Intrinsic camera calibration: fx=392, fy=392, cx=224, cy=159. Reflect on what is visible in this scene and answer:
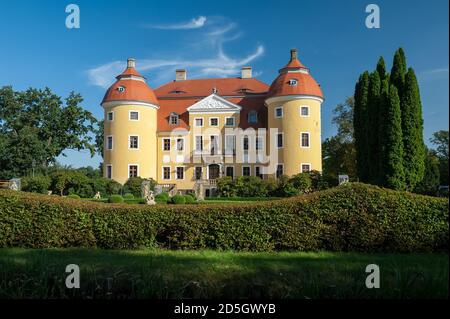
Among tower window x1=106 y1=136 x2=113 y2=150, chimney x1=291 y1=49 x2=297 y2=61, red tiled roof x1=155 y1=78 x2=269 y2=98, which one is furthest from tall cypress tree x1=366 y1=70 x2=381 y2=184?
tower window x1=106 y1=136 x2=113 y2=150

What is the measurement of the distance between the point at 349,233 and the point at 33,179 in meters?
26.1

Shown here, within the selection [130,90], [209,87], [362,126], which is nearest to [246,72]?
[209,87]

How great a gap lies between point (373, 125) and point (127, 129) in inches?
798

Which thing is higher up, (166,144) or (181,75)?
(181,75)

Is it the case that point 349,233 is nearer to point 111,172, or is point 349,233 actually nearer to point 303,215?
point 303,215

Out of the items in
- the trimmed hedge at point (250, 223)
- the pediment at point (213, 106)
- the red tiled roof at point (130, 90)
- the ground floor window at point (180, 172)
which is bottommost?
the trimmed hedge at point (250, 223)

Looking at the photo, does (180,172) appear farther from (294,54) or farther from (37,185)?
(294,54)

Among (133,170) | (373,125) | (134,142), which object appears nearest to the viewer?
(373,125)

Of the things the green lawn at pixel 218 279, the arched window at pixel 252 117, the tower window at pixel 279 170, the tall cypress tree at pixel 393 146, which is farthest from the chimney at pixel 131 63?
the green lawn at pixel 218 279

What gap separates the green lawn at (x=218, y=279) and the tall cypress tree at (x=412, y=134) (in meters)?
16.3

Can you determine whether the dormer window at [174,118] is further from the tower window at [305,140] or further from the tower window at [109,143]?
the tower window at [305,140]

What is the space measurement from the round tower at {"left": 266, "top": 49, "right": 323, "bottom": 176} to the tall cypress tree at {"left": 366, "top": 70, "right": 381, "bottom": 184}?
10268mm

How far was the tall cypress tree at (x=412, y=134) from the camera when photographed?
66.7ft

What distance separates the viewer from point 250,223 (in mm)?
6973
